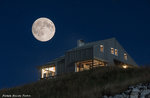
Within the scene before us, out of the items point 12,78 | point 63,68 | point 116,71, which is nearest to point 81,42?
point 63,68

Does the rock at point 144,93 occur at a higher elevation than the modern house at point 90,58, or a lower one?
lower

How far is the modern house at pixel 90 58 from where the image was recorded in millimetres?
35250

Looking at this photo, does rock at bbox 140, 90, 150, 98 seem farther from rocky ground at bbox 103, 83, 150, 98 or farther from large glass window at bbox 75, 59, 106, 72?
large glass window at bbox 75, 59, 106, 72

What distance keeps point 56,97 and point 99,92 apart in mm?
2714

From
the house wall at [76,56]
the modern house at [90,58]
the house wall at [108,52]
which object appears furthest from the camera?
the house wall at [108,52]

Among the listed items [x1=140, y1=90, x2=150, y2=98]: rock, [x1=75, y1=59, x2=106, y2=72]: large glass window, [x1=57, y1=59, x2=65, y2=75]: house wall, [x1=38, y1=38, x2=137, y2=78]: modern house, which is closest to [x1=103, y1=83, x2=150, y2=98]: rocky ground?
[x1=140, y1=90, x2=150, y2=98]: rock

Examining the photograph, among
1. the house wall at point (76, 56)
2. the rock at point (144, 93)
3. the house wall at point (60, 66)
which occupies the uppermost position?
the house wall at point (76, 56)

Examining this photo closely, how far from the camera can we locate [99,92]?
40.8 feet

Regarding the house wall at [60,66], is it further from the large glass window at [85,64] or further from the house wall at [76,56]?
the large glass window at [85,64]

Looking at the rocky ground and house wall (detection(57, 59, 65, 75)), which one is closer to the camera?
the rocky ground

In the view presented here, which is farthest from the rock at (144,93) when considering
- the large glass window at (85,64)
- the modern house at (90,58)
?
the large glass window at (85,64)

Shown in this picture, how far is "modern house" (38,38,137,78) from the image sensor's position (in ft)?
116

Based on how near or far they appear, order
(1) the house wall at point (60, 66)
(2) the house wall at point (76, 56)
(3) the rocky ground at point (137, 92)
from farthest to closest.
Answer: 1. (1) the house wall at point (60, 66)
2. (2) the house wall at point (76, 56)
3. (3) the rocky ground at point (137, 92)

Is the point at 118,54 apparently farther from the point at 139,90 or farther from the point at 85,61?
the point at 139,90
